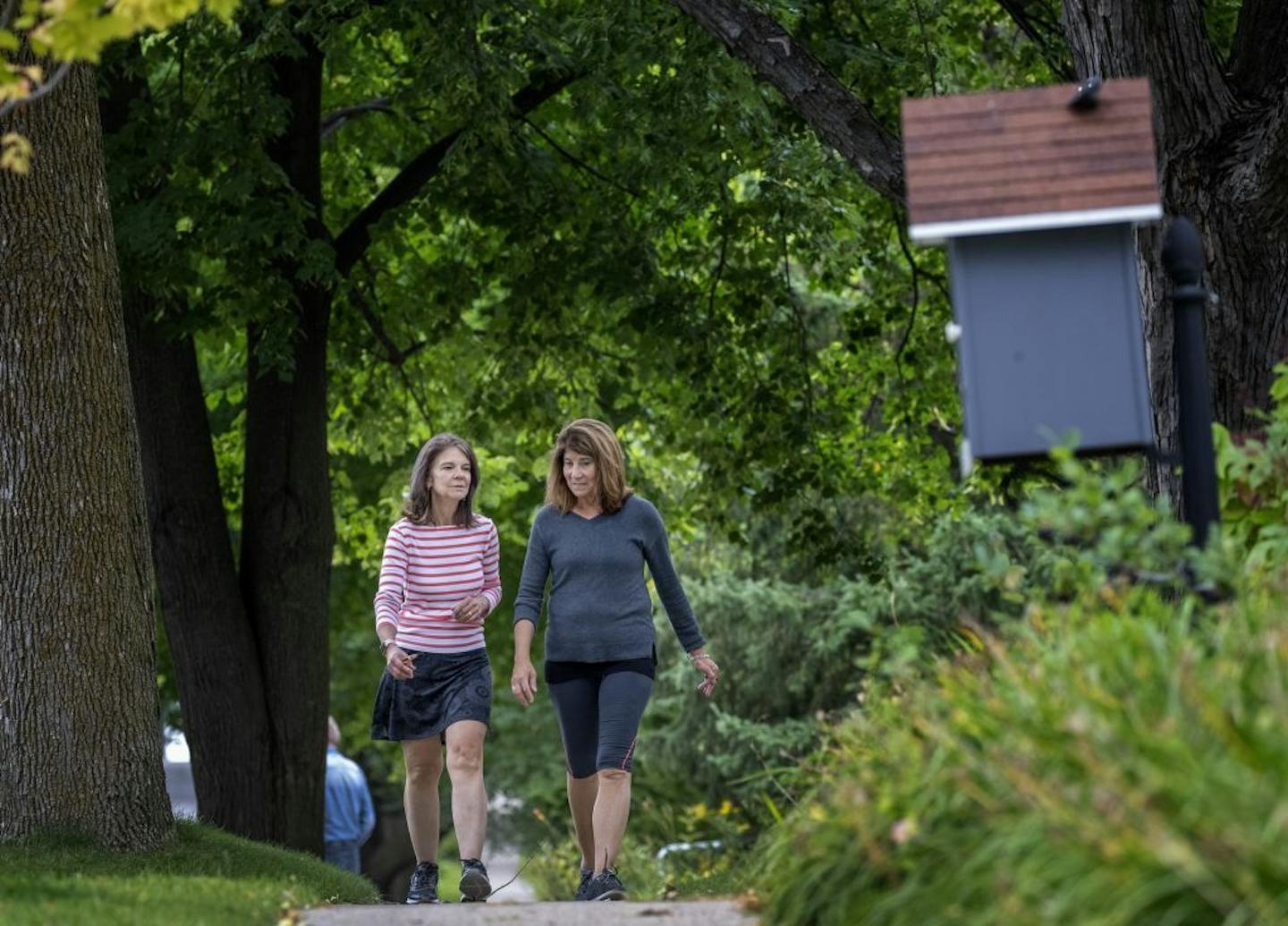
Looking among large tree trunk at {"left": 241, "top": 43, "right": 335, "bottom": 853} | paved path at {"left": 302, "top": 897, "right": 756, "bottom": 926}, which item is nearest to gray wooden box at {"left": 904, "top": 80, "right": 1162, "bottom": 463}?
paved path at {"left": 302, "top": 897, "right": 756, "bottom": 926}

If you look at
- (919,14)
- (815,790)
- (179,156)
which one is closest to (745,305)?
(919,14)

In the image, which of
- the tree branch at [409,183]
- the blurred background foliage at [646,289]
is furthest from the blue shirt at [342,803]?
the tree branch at [409,183]

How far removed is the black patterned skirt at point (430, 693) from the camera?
28.7 feet

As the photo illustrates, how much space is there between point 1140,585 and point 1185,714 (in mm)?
1231

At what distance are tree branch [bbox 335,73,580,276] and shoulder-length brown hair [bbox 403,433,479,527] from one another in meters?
4.95

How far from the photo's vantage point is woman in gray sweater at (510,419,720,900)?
27.1ft

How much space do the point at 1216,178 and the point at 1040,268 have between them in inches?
118

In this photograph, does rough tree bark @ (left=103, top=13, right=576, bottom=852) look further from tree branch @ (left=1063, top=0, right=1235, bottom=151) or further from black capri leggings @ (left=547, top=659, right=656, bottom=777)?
tree branch @ (left=1063, top=0, right=1235, bottom=151)

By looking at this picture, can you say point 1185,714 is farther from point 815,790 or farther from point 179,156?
point 179,156

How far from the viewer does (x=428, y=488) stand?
888cm

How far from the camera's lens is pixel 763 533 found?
26.0 m

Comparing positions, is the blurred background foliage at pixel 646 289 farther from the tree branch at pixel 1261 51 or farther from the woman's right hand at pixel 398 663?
the tree branch at pixel 1261 51

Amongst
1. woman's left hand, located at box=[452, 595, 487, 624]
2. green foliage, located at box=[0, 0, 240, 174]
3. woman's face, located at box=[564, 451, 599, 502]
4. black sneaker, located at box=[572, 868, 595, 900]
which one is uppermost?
green foliage, located at box=[0, 0, 240, 174]

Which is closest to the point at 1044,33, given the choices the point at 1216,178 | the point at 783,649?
the point at 1216,178
